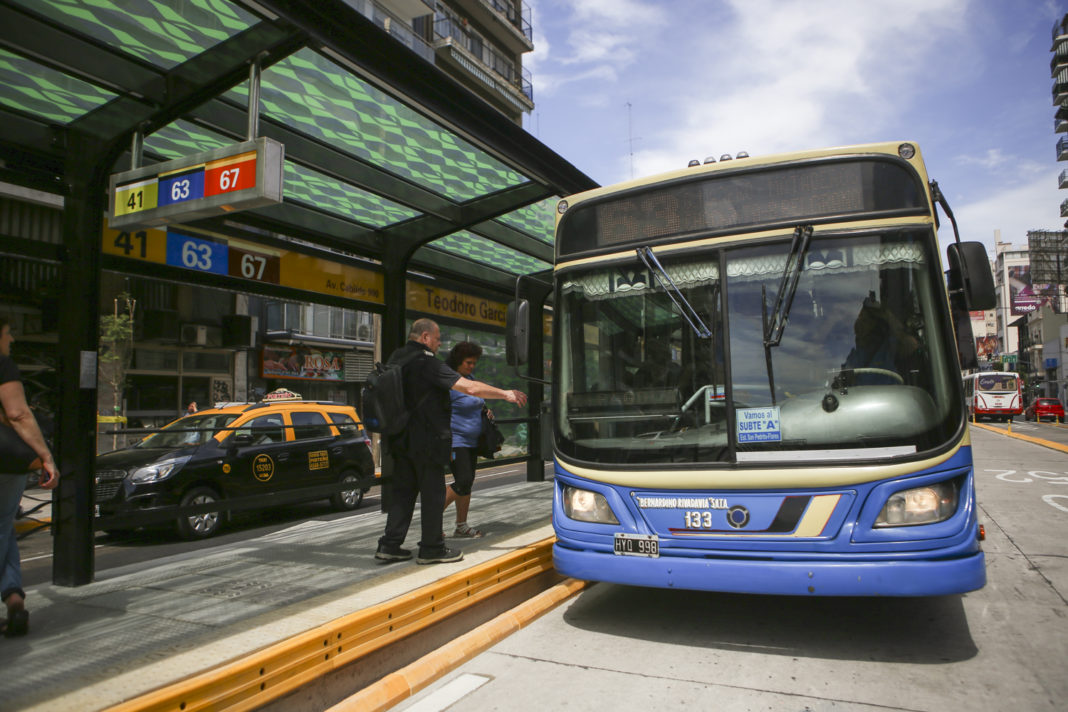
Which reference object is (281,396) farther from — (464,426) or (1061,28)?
(1061,28)

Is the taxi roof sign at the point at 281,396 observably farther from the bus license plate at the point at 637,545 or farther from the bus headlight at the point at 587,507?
the bus license plate at the point at 637,545

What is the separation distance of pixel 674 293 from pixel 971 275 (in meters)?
1.76

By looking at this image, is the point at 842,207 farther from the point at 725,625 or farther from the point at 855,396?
the point at 725,625

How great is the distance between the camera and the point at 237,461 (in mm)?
9586

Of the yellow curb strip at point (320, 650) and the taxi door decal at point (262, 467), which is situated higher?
the taxi door decal at point (262, 467)

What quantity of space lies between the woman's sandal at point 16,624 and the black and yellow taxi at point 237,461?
376cm

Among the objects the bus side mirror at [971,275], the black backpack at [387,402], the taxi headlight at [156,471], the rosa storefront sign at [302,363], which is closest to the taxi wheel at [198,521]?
the taxi headlight at [156,471]

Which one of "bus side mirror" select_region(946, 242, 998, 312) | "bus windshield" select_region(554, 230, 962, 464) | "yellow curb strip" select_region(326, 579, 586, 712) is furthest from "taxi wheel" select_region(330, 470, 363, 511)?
"bus side mirror" select_region(946, 242, 998, 312)

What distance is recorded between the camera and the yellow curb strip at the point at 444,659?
3.38 m

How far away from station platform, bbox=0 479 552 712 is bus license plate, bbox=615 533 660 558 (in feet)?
3.31

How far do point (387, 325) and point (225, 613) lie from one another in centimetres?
486

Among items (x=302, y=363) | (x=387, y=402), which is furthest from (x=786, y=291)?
(x=302, y=363)

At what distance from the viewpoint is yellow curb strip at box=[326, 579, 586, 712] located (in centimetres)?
338

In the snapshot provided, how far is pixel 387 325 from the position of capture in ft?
28.8
